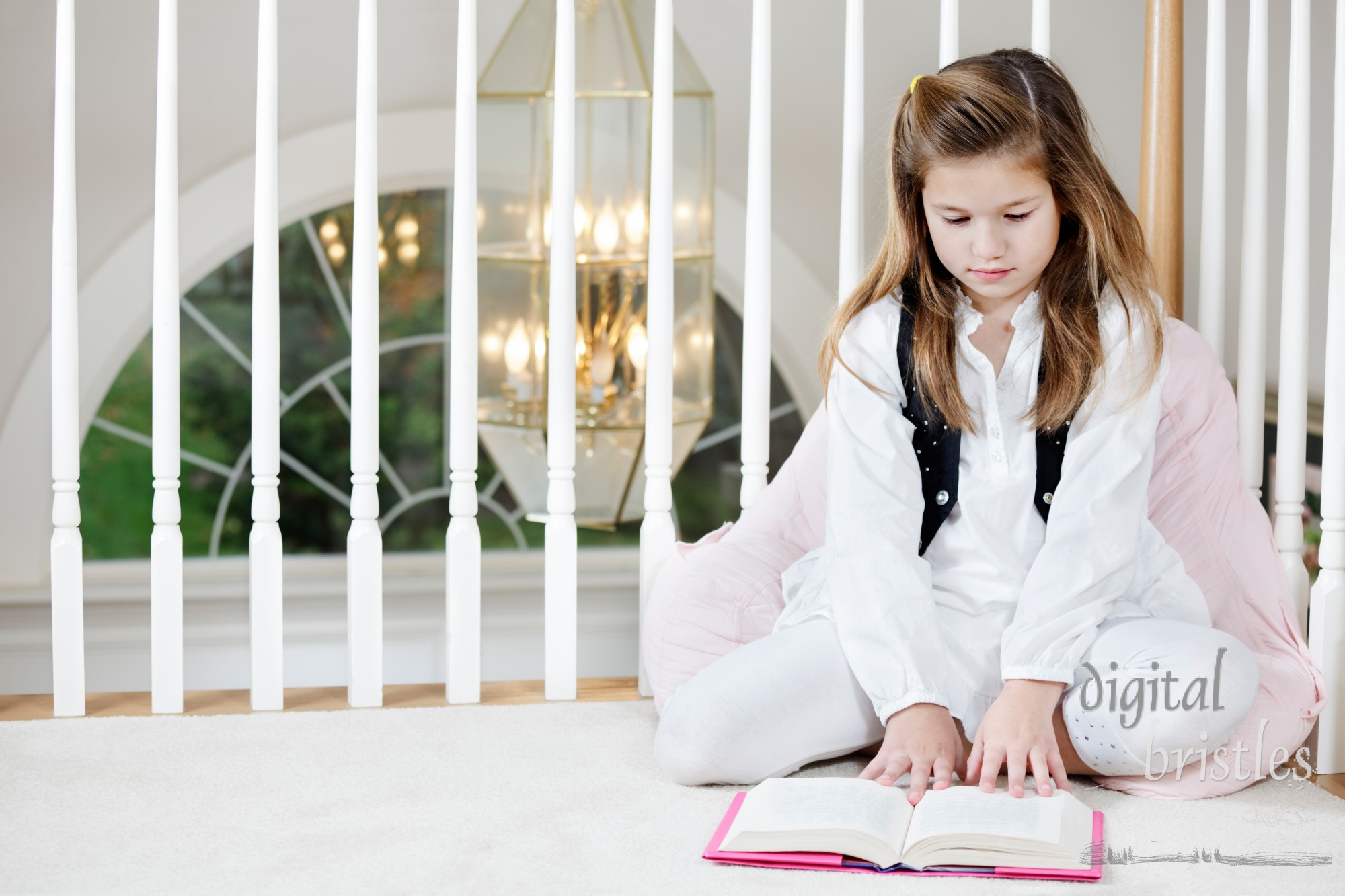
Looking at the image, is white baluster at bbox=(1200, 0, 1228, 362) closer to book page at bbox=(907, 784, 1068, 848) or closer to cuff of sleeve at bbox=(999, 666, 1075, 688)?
cuff of sleeve at bbox=(999, 666, 1075, 688)

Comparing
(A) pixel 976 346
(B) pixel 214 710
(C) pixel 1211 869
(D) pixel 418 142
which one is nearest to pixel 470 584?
(B) pixel 214 710

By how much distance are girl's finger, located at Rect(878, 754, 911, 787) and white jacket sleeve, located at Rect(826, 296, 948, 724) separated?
0.06 m

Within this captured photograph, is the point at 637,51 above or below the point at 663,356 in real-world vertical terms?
above

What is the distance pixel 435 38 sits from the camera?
3.24 m

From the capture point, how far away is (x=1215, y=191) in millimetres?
1521

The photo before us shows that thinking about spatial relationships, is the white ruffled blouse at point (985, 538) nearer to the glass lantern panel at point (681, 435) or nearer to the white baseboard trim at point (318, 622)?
the glass lantern panel at point (681, 435)

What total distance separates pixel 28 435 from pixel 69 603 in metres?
1.85

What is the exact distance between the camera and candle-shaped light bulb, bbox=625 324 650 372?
280cm

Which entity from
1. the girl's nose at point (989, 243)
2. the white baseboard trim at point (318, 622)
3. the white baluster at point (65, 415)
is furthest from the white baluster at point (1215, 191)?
the white baseboard trim at point (318, 622)

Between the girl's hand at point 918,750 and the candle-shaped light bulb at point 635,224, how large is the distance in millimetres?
1770

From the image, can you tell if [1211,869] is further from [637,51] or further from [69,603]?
[637,51]

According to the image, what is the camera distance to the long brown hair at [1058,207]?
48.8 inches

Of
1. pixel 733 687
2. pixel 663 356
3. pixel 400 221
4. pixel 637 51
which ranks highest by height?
pixel 637 51

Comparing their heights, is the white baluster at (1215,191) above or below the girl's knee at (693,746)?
above
